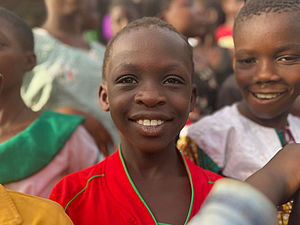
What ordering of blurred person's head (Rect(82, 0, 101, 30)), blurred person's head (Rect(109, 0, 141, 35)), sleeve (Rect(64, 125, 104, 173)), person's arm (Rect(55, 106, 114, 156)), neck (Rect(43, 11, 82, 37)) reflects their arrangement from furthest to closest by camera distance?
1. blurred person's head (Rect(109, 0, 141, 35))
2. blurred person's head (Rect(82, 0, 101, 30))
3. neck (Rect(43, 11, 82, 37))
4. person's arm (Rect(55, 106, 114, 156))
5. sleeve (Rect(64, 125, 104, 173))

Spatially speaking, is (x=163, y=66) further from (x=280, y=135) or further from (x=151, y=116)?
(x=280, y=135)

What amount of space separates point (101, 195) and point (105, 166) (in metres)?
0.14

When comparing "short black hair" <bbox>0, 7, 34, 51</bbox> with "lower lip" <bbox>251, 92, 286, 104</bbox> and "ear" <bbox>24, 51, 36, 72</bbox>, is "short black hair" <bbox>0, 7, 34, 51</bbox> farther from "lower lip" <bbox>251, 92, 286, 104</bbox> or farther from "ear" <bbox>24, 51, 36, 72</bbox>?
"lower lip" <bbox>251, 92, 286, 104</bbox>

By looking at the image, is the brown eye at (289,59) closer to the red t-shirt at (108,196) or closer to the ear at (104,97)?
the red t-shirt at (108,196)

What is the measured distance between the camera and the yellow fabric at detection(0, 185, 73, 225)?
1.29m

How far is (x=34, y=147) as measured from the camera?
83.4 inches

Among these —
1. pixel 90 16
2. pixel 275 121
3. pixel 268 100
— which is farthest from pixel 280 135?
pixel 90 16

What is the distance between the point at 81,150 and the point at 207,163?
599 millimetres

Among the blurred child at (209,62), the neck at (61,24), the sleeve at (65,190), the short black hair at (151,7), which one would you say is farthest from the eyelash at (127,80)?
the short black hair at (151,7)

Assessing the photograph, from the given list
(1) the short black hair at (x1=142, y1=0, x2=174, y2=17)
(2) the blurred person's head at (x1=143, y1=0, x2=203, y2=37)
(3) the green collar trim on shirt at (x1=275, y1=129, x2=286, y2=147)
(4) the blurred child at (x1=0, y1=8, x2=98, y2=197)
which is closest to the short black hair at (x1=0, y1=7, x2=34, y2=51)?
(4) the blurred child at (x1=0, y1=8, x2=98, y2=197)

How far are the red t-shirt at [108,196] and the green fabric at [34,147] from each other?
0.44 meters

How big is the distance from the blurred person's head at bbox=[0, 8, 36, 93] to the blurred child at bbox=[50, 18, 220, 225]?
544 mm

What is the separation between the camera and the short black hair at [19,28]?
2145 millimetres

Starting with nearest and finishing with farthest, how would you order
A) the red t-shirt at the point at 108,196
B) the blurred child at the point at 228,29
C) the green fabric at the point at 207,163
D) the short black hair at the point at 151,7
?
the red t-shirt at the point at 108,196, the green fabric at the point at 207,163, the short black hair at the point at 151,7, the blurred child at the point at 228,29
